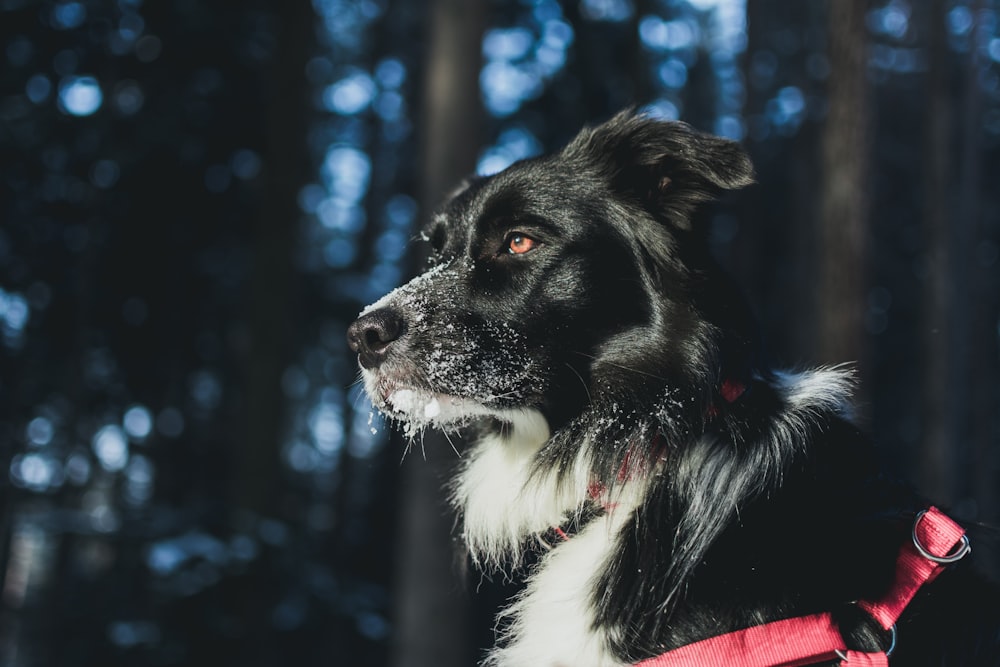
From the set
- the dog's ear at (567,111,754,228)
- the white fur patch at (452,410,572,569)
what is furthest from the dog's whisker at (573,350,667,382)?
the dog's ear at (567,111,754,228)

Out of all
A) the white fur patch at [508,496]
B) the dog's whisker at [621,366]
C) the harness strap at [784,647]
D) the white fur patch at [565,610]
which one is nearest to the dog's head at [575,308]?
the dog's whisker at [621,366]

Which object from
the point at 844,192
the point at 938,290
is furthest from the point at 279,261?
the point at 938,290

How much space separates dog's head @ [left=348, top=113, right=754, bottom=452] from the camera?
2.80 meters

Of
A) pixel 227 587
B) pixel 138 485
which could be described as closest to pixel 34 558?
pixel 138 485

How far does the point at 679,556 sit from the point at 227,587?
7108 millimetres

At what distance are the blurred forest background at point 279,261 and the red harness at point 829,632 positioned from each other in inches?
20.1

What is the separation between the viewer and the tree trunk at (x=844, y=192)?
25.9ft

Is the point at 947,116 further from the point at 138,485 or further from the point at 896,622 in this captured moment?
the point at 138,485

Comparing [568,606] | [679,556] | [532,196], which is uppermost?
[532,196]

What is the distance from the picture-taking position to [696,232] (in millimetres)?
2965

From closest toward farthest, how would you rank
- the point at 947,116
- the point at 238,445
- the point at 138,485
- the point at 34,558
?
the point at 238,445 → the point at 947,116 → the point at 34,558 → the point at 138,485

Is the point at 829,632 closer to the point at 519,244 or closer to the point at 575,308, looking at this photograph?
the point at 575,308

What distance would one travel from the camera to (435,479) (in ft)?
22.7

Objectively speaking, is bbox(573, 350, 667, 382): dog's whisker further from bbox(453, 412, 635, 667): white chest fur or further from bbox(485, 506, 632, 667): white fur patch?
bbox(485, 506, 632, 667): white fur patch
